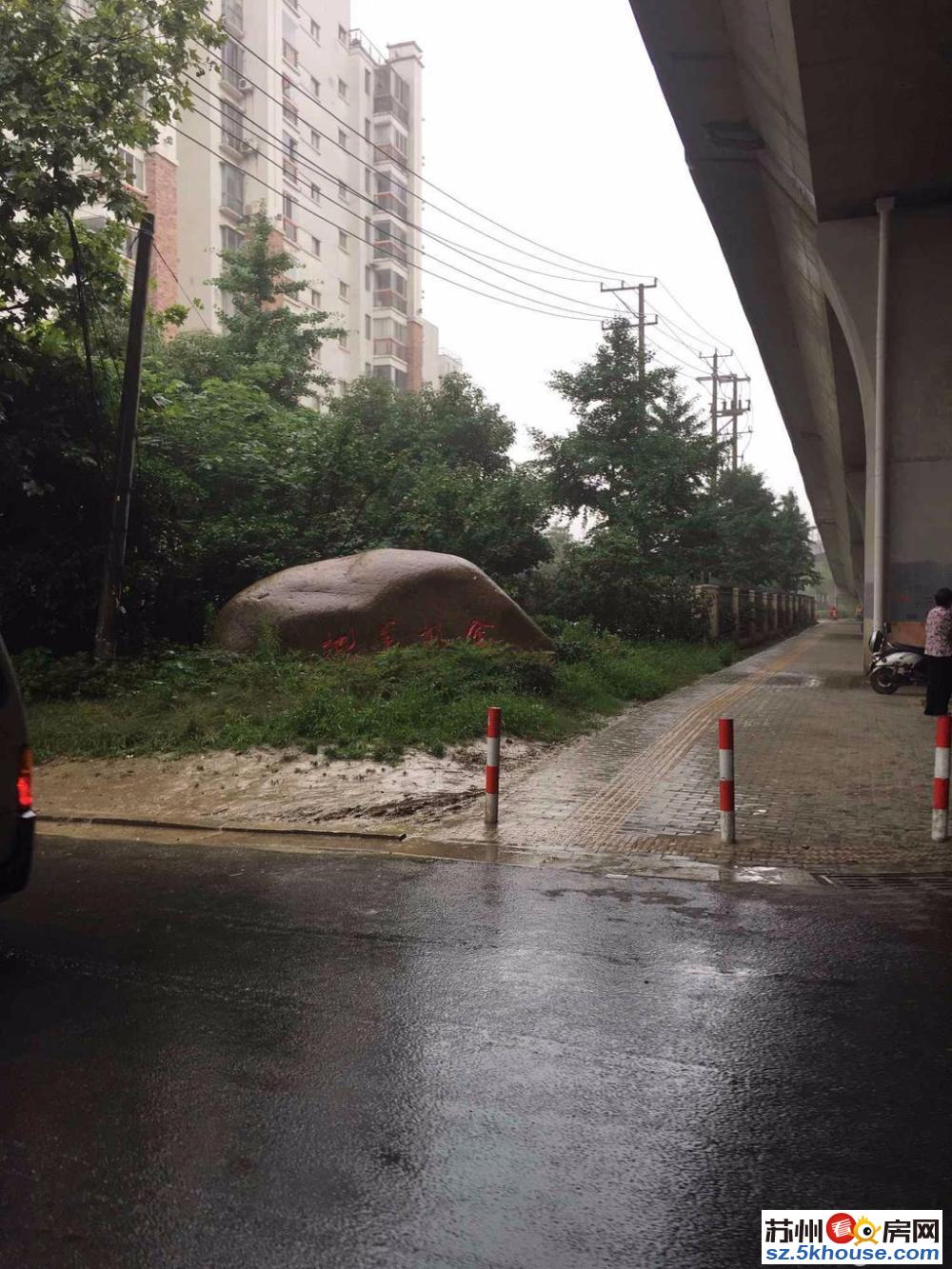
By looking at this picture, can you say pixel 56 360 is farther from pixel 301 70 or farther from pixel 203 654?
pixel 301 70

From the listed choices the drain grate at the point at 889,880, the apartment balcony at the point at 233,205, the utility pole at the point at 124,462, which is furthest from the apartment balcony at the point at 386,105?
the drain grate at the point at 889,880

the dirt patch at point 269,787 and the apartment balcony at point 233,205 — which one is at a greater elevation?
the apartment balcony at point 233,205

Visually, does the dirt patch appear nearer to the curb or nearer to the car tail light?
the curb

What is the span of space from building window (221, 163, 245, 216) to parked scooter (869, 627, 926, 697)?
39000mm

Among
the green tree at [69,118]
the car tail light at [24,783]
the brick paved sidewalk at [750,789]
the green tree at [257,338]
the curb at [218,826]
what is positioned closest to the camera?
the car tail light at [24,783]

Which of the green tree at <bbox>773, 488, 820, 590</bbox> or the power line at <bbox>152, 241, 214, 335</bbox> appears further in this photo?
the green tree at <bbox>773, 488, 820, 590</bbox>

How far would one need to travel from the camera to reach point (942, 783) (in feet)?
25.2

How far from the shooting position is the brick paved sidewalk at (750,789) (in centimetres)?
769

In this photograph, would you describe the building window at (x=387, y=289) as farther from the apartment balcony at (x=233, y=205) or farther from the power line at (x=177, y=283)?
the power line at (x=177, y=283)

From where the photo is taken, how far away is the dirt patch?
8.73 meters

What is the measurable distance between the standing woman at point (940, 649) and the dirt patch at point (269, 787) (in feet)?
18.8

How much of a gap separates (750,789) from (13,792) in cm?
659

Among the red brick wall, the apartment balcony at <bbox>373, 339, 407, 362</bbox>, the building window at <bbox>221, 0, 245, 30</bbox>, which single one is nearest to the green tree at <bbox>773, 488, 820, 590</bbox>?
the apartment balcony at <bbox>373, 339, 407, 362</bbox>

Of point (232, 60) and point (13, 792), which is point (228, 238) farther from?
point (13, 792)
